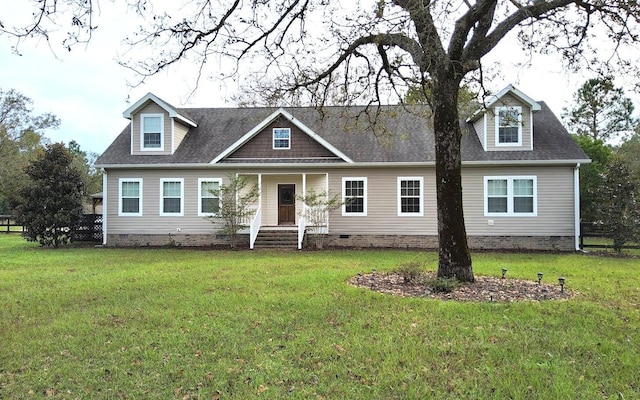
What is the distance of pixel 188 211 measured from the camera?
16984 mm

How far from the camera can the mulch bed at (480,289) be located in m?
7.15

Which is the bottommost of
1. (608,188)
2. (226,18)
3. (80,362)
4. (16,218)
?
(80,362)

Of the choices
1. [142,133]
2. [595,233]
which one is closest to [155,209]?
[142,133]

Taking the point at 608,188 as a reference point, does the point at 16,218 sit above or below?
below

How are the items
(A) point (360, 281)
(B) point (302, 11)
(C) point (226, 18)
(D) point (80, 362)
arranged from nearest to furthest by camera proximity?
(D) point (80, 362) → (C) point (226, 18) → (B) point (302, 11) → (A) point (360, 281)

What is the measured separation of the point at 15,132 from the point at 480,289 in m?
36.9

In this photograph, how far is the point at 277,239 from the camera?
16328 mm

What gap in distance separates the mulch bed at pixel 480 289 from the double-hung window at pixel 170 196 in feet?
34.4

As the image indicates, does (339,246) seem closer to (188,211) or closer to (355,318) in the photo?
(188,211)

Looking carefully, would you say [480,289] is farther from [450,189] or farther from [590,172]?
[590,172]

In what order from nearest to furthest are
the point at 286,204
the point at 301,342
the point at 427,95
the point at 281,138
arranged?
the point at 301,342
the point at 427,95
the point at 281,138
the point at 286,204

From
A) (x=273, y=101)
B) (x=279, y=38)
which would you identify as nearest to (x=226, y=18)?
(x=279, y=38)

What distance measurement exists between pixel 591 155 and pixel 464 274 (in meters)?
19.2

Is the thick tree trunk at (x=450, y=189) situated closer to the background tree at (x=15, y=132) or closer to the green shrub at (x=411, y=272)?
the green shrub at (x=411, y=272)
